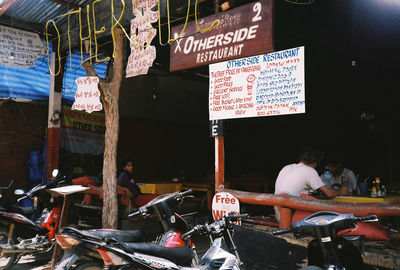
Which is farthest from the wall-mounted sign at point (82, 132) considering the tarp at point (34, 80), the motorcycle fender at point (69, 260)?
the motorcycle fender at point (69, 260)

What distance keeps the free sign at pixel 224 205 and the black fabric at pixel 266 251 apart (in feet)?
1.12

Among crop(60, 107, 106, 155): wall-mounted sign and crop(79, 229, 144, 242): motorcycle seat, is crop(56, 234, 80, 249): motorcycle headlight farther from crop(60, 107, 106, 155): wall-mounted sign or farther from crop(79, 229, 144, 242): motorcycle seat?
crop(60, 107, 106, 155): wall-mounted sign

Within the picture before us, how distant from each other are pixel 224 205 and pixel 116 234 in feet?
7.17

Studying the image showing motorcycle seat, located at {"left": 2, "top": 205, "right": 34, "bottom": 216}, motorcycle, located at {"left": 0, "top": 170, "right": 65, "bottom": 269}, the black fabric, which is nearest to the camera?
the black fabric

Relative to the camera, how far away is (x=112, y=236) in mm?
3951

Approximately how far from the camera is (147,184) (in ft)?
32.7

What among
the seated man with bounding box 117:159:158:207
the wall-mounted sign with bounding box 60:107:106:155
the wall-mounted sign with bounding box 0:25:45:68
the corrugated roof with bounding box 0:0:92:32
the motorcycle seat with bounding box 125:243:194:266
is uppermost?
the corrugated roof with bounding box 0:0:92:32

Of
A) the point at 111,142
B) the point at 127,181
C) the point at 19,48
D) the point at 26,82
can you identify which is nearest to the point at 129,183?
the point at 127,181

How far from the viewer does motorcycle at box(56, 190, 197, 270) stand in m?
3.56

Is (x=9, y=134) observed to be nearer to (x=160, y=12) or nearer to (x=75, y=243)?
(x=160, y=12)

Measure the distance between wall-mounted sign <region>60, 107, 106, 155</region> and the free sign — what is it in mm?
5968

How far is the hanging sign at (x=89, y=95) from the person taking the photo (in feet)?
23.0

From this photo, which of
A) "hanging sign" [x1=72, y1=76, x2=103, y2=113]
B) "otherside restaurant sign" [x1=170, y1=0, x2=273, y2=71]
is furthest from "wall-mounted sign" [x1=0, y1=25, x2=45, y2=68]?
"otherside restaurant sign" [x1=170, y1=0, x2=273, y2=71]

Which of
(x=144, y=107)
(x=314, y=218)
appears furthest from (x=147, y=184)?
(x=314, y=218)
